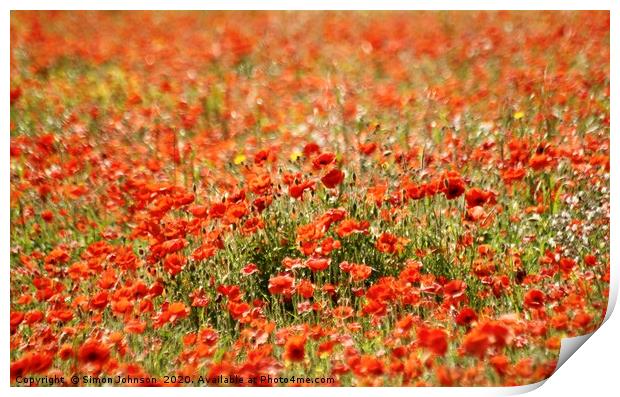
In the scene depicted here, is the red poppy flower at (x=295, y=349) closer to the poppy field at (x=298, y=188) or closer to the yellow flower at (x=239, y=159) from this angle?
the poppy field at (x=298, y=188)

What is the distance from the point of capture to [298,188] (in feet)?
15.6

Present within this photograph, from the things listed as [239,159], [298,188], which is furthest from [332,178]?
[239,159]

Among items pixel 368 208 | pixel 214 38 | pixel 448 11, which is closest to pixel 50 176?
pixel 214 38

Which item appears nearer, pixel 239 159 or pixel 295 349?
pixel 295 349

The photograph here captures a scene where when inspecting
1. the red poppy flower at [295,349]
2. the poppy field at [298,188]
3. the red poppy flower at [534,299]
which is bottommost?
the red poppy flower at [295,349]

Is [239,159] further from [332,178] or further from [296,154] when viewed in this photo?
[332,178]

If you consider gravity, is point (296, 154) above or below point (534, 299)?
above

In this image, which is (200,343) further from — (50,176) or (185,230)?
(50,176)

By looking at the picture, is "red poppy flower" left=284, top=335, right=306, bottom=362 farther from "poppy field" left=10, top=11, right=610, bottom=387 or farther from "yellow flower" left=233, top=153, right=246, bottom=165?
"yellow flower" left=233, top=153, right=246, bottom=165

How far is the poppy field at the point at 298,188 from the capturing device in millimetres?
4719

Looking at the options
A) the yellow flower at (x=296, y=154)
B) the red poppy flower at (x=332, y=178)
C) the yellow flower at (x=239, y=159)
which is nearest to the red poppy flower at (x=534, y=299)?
the red poppy flower at (x=332, y=178)

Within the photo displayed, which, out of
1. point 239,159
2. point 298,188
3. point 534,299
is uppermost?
point 239,159

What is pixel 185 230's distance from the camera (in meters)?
4.79

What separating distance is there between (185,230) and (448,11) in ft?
3.92
